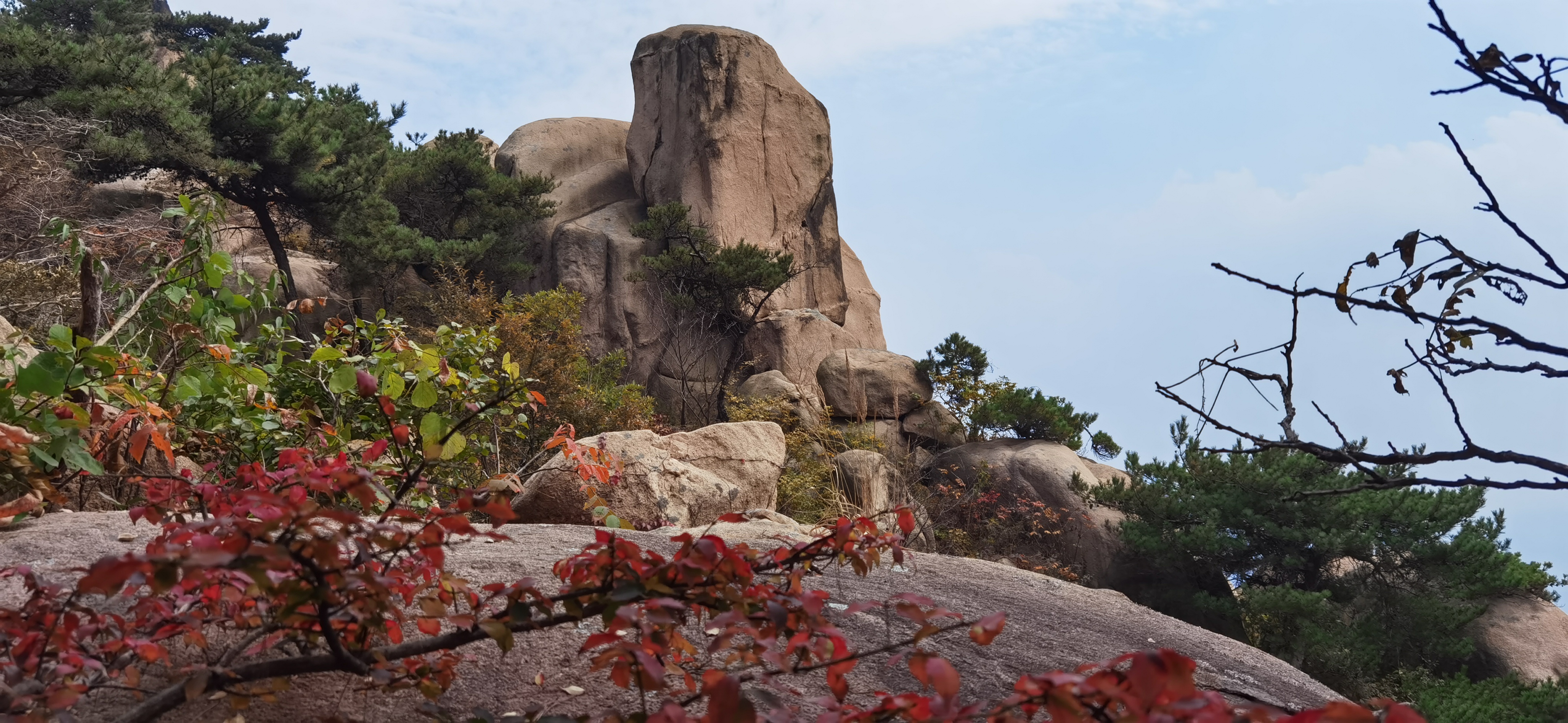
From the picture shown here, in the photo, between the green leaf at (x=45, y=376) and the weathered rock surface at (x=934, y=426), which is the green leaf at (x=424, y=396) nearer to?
the green leaf at (x=45, y=376)

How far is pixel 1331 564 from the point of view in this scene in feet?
24.7

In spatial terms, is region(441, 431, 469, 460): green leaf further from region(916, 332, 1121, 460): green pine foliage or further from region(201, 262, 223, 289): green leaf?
region(916, 332, 1121, 460): green pine foliage

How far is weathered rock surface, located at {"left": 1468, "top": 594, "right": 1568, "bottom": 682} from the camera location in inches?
272

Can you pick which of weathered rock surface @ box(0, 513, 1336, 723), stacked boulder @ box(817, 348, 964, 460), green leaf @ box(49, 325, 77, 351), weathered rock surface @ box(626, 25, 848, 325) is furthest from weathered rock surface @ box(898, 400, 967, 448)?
green leaf @ box(49, 325, 77, 351)

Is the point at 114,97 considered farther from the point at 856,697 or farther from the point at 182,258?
the point at 856,697

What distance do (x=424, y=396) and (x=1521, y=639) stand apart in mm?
7838

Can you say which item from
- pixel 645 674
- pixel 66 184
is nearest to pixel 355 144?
pixel 66 184

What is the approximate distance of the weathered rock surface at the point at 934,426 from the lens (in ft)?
39.4

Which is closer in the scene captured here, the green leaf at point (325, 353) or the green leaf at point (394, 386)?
the green leaf at point (394, 386)

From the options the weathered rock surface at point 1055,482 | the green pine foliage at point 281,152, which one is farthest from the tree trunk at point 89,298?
the weathered rock surface at point 1055,482

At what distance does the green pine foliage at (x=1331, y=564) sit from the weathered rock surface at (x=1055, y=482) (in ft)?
3.94

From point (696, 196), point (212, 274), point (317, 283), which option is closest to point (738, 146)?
point (696, 196)

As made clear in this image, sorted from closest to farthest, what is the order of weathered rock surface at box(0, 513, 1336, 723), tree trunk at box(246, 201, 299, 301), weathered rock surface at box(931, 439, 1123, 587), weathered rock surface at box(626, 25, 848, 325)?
1. weathered rock surface at box(0, 513, 1336, 723)
2. weathered rock surface at box(931, 439, 1123, 587)
3. tree trunk at box(246, 201, 299, 301)
4. weathered rock surface at box(626, 25, 848, 325)

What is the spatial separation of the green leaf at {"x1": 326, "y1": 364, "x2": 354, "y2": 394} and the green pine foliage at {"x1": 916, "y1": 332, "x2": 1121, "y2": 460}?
8.75 metres
